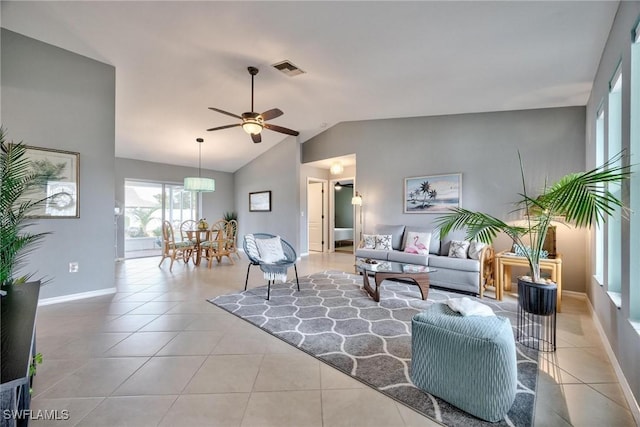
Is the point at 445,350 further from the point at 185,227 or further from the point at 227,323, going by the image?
the point at 185,227

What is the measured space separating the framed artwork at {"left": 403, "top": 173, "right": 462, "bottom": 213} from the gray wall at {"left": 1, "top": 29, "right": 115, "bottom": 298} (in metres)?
4.76

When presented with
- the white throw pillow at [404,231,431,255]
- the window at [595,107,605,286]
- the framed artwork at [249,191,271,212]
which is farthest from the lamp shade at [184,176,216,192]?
the window at [595,107,605,286]

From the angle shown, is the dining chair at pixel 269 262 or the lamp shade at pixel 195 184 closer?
the dining chair at pixel 269 262

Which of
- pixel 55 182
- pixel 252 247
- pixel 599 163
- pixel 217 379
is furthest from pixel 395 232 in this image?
pixel 55 182

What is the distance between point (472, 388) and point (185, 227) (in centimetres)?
775

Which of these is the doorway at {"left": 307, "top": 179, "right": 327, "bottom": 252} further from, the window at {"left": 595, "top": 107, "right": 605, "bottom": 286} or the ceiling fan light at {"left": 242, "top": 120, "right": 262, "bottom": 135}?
the window at {"left": 595, "top": 107, "right": 605, "bottom": 286}

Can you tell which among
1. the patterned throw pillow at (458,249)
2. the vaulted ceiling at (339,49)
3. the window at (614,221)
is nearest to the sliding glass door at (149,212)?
the vaulted ceiling at (339,49)

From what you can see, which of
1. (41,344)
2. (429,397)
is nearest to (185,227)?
(41,344)

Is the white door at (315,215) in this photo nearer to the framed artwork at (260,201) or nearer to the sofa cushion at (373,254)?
the framed artwork at (260,201)

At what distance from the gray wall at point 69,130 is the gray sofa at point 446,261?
3914 mm

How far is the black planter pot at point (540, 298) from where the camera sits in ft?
7.21

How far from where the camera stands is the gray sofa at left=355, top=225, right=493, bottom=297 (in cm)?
367

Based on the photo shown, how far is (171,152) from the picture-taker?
6.60 metres

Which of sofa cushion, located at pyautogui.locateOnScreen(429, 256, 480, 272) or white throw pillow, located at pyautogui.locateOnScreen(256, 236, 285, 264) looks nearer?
sofa cushion, located at pyautogui.locateOnScreen(429, 256, 480, 272)
